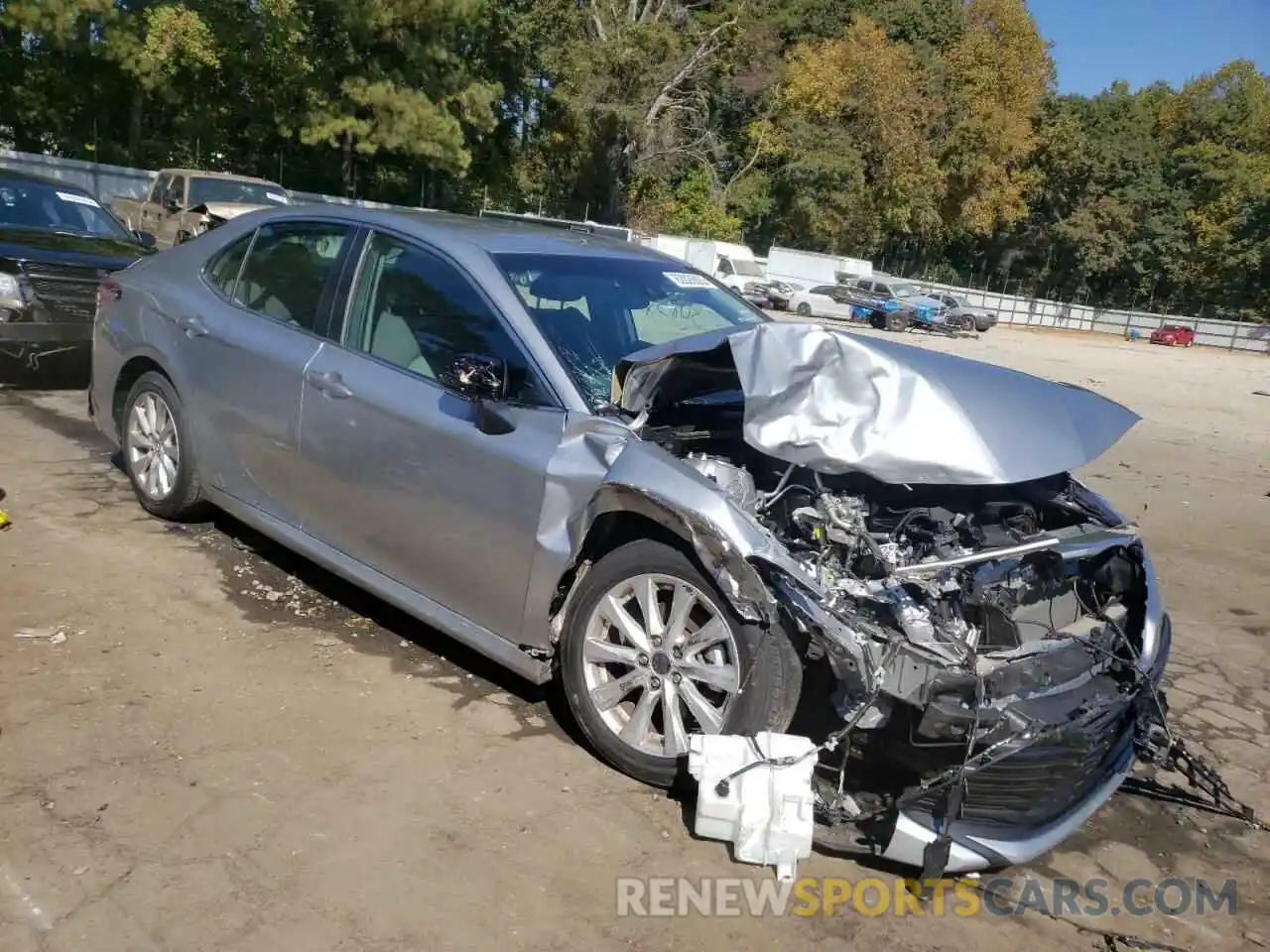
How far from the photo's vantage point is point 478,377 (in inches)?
141

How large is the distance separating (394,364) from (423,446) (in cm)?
44

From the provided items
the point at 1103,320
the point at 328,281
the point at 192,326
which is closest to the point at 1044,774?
the point at 328,281

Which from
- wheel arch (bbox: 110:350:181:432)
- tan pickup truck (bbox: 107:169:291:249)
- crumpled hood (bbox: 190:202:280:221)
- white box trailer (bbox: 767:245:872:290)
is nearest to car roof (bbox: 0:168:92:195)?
wheel arch (bbox: 110:350:181:432)

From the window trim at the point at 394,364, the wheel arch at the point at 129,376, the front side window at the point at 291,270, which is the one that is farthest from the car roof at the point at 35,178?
the window trim at the point at 394,364

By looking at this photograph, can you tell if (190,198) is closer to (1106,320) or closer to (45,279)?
(45,279)

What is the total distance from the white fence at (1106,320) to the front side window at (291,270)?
54.7m

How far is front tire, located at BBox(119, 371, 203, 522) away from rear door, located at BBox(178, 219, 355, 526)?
173mm

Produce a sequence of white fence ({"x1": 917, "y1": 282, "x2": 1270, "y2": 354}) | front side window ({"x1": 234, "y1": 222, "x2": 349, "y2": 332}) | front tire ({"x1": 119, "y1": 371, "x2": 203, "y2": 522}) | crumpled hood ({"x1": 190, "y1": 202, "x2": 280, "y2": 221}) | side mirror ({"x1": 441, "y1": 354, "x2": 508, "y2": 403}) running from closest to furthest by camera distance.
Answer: side mirror ({"x1": 441, "y1": 354, "x2": 508, "y2": 403}) < front side window ({"x1": 234, "y1": 222, "x2": 349, "y2": 332}) < front tire ({"x1": 119, "y1": 371, "x2": 203, "y2": 522}) < crumpled hood ({"x1": 190, "y1": 202, "x2": 280, "y2": 221}) < white fence ({"x1": 917, "y1": 282, "x2": 1270, "y2": 354})

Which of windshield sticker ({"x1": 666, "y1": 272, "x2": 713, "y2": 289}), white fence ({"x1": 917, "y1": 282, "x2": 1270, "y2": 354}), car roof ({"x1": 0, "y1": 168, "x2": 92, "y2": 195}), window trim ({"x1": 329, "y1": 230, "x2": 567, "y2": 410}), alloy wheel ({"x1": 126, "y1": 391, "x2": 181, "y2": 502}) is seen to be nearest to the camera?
window trim ({"x1": 329, "y1": 230, "x2": 567, "y2": 410})

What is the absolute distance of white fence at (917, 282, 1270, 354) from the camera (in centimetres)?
5888

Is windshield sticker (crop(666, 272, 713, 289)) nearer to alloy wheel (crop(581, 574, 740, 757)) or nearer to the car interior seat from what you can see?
the car interior seat

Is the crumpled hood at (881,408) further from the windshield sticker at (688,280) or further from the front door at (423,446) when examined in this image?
the windshield sticker at (688,280)

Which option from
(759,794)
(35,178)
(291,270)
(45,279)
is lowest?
(759,794)

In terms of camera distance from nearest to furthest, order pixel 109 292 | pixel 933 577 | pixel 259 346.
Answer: pixel 933 577 < pixel 259 346 < pixel 109 292
